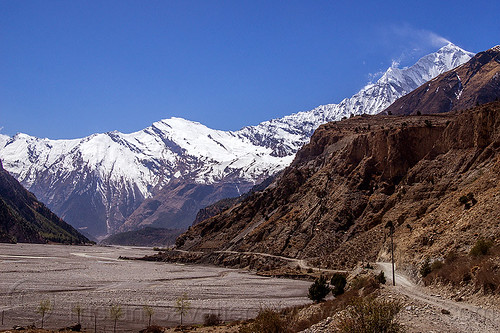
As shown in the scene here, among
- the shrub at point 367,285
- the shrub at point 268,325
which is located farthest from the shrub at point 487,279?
the shrub at point 268,325

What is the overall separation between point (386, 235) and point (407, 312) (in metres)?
56.0

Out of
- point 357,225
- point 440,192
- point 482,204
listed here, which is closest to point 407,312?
point 482,204

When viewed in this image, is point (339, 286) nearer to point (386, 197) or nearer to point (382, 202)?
point (382, 202)

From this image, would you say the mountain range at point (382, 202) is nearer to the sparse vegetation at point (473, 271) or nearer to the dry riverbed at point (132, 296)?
the sparse vegetation at point (473, 271)

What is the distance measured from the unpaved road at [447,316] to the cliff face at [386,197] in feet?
53.6

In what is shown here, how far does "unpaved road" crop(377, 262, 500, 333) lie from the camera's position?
966 inches

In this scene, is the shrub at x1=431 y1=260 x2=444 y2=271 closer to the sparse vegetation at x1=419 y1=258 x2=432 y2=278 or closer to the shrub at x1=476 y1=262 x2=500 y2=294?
the sparse vegetation at x1=419 y1=258 x2=432 y2=278

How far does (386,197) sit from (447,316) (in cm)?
7370

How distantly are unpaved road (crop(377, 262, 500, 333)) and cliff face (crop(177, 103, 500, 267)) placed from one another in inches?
643

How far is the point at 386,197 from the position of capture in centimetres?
9875

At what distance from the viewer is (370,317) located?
22.5 m

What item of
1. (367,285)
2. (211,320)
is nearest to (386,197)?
(367,285)

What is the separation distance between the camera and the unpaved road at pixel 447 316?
24547 millimetres


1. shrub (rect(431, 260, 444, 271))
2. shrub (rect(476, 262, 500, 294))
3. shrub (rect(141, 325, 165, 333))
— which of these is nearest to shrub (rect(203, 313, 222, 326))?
shrub (rect(141, 325, 165, 333))
